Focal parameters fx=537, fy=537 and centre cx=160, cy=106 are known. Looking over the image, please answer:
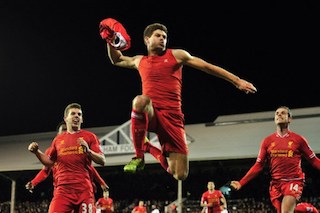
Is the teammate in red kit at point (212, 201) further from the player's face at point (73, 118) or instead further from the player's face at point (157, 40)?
the player's face at point (157, 40)

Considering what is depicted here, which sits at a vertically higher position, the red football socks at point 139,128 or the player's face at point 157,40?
the player's face at point 157,40

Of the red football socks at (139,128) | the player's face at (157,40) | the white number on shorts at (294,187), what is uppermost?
the player's face at (157,40)

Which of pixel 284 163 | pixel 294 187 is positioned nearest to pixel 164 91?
pixel 284 163

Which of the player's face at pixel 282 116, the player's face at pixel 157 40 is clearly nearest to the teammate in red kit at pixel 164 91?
the player's face at pixel 157 40

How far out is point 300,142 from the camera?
8.57m

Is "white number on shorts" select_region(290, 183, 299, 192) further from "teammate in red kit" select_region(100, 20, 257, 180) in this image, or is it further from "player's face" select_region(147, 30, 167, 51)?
"player's face" select_region(147, 30, 167, 51)

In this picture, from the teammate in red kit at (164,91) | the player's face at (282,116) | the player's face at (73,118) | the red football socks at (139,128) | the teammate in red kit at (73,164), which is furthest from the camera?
the player's face at (282,116)

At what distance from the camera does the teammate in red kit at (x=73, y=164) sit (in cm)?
724

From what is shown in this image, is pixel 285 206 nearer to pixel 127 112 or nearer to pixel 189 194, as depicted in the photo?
pixel 189 194

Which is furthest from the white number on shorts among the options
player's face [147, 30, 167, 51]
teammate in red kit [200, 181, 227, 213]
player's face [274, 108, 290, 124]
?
teammate in red kit [200, 181, 227, 213]

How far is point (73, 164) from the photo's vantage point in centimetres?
747

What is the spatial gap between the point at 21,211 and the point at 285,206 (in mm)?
20375

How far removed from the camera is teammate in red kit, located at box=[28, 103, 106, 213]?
7.24 m

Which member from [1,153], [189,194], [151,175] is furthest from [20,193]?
[189,194]
